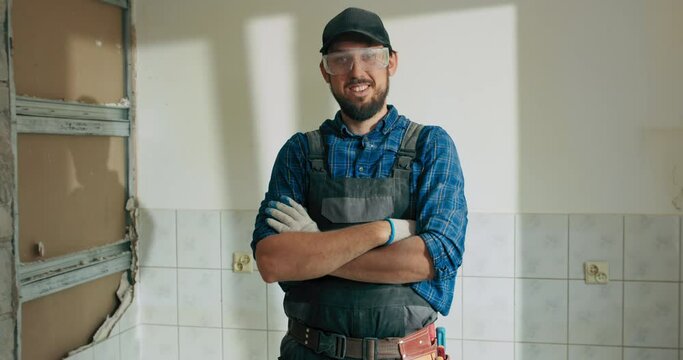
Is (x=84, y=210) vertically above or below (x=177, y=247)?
above

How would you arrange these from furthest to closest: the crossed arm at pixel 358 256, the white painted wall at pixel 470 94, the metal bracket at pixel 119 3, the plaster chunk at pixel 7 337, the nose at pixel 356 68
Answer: the metal bracket at pixel 119 3, the white painted wall at pixel 470 94, the plaster chunk at pixel 7 337, the nose at pixel 356 68, the crossed arm at pixel 358 256

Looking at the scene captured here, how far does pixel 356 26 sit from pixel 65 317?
5.40 feet

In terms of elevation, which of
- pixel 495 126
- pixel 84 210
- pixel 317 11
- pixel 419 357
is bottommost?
pixel 419 357

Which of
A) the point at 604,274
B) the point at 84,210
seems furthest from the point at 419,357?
the point at 84,210

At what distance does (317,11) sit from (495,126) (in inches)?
34.5

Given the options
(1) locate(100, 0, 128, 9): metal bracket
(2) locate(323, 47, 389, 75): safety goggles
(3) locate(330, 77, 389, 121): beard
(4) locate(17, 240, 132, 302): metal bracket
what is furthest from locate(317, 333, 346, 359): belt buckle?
(1) locate(100, 0, 128, 9): metal bracket

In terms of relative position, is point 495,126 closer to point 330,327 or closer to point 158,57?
point 330,327

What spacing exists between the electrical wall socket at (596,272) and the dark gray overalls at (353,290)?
107 cm

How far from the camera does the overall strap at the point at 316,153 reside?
1571mm

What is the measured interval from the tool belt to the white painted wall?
1061 mm

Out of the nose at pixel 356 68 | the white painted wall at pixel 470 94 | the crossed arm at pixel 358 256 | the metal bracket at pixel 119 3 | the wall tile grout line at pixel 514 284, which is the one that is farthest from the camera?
the metal bracket at pixel 119 3

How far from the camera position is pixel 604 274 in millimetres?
2326

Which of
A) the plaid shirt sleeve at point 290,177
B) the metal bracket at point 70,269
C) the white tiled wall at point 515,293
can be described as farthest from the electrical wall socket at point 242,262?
the plaid shirt sleeve at point 290,177

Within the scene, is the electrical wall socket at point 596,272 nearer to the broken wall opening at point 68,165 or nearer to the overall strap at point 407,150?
the overall strap at point 407,150
